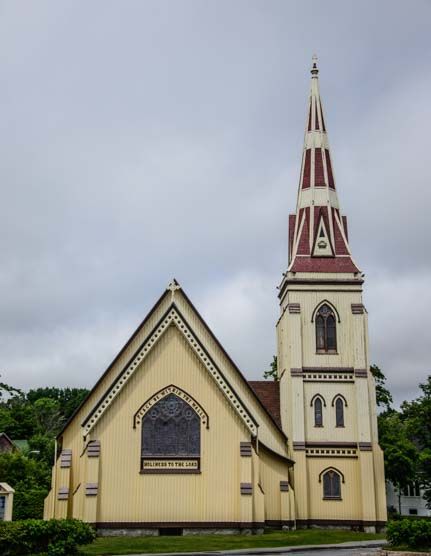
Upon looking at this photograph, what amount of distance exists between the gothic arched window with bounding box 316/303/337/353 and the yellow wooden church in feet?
0.20

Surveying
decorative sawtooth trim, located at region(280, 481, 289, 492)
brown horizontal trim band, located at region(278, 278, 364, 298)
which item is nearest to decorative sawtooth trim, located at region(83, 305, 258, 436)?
decorative sawtooth trim, located at region(280, 481, 289, 492)

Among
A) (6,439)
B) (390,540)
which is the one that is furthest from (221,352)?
(6,439)

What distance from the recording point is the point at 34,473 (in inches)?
1900

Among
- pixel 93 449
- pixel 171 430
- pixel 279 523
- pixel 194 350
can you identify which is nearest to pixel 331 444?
pixel 279 523

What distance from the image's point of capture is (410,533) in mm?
25781

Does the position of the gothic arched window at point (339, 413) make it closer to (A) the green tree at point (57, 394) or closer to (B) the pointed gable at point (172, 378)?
(B) the pointed gable at point (172, 378)

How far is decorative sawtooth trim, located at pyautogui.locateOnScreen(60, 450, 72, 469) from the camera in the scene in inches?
1517

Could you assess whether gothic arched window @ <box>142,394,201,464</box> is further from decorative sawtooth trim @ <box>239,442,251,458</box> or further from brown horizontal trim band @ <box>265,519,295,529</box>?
brown horizontal trim band @ <box>265,519,295,529</box>

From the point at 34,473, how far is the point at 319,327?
69.2 ft

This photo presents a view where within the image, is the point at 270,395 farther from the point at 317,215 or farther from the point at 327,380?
the point at 317,215

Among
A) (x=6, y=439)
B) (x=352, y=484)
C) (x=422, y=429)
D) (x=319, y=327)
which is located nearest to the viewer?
(x=352, y=484)

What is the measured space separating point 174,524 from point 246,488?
3989 millimetres

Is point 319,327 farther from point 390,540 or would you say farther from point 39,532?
point 39,532

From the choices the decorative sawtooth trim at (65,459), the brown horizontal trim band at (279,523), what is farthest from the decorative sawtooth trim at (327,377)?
the decorative sawtooth trim at (65,459)
